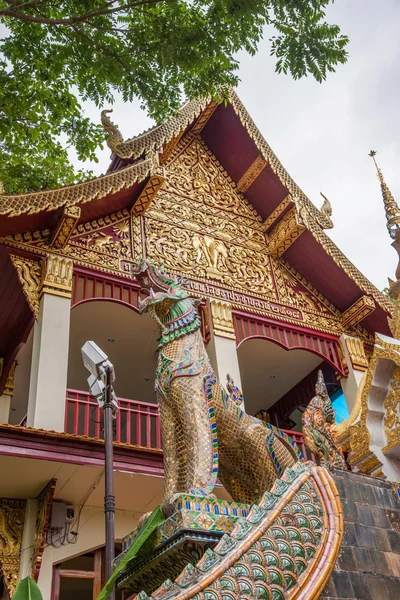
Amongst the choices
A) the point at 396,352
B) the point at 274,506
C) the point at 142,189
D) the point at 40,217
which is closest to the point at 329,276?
the point at 142,189

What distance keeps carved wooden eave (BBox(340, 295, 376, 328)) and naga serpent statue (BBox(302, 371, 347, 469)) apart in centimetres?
706

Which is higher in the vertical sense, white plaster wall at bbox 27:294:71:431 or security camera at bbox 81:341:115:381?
white plaster wall at bbox 27:294:71:431

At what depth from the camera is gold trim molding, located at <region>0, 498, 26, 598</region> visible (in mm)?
6320

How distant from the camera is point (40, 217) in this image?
26.7 feet

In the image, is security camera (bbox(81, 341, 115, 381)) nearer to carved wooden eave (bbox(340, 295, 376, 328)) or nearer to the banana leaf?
the banana leaf

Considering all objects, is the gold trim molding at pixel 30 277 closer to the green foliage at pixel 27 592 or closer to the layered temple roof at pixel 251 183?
the layered temple roof at pixel 251 183

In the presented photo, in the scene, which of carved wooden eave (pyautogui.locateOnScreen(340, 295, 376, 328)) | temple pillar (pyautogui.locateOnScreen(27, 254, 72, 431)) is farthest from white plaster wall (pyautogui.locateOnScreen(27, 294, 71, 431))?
carved wooden eave (pyautogui.locateOnScreen(340, 295, 376, 328))

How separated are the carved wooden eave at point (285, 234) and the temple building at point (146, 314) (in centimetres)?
3

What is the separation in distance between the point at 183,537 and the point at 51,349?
475 centimetres

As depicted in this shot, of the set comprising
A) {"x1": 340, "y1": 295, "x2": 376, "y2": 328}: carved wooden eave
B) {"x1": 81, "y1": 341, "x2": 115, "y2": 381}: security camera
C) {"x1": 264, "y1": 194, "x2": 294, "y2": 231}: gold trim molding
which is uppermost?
{"x1": 264, "y1": 194, "x2": 294, "y2": 231}: gold trim molding

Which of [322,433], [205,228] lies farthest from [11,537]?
[205,228]

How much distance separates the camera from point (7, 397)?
964 centimetres

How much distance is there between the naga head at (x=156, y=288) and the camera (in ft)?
13.2

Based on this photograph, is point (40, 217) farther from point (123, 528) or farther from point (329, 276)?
point (329, 276)
